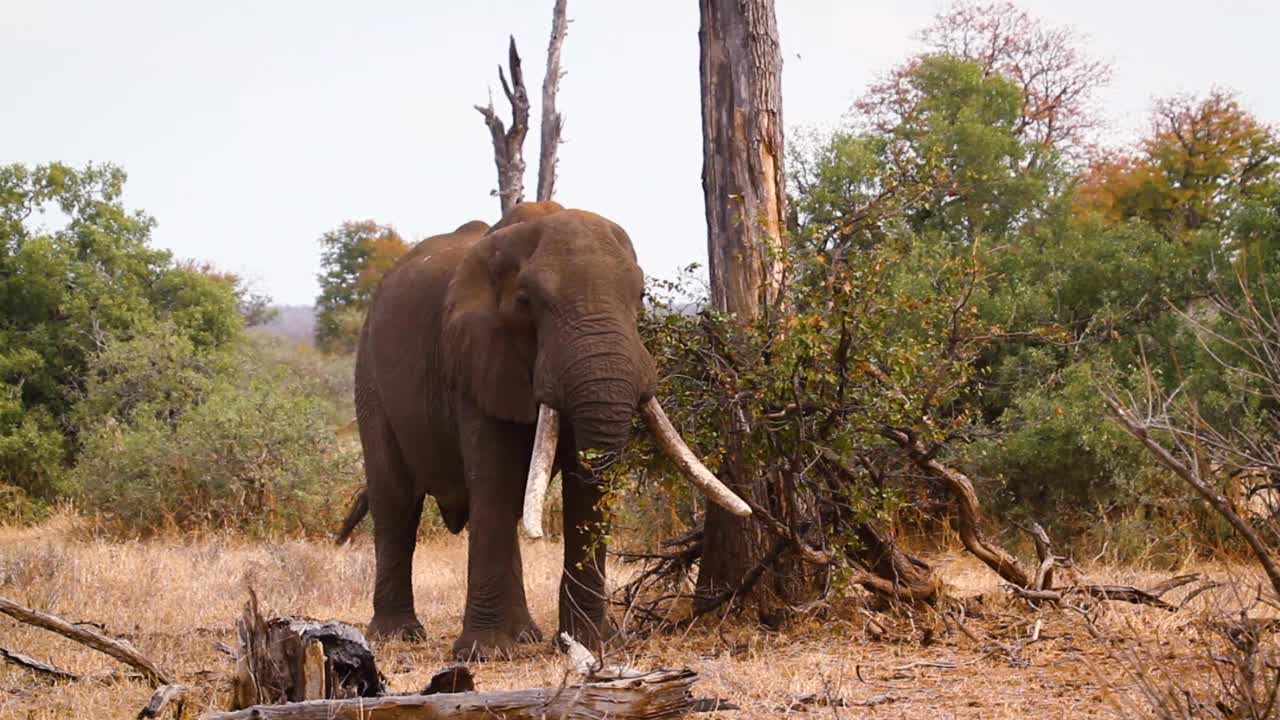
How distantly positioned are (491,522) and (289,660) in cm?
267

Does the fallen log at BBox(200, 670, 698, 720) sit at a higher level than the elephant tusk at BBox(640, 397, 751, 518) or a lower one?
lower

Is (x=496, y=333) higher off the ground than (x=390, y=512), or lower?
higher

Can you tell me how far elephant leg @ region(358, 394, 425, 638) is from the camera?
9.51 m

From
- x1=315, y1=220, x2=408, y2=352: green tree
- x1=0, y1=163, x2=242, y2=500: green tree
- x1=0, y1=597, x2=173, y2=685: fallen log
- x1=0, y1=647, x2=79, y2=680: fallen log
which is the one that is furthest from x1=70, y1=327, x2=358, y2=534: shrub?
x1=315, y1=220, x2=408, y2=352: green tree

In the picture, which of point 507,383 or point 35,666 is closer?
point 35,666

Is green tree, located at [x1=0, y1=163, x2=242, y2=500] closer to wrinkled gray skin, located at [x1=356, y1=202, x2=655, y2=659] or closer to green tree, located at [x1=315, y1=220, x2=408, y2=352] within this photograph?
wrinkled gray skin, located at [x1=356, y1=202, x2=655, y2=659]

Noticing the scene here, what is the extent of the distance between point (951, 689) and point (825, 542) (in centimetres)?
201

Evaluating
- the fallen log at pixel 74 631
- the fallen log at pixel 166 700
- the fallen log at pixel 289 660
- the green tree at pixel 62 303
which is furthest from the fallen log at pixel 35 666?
the green tree at pixel 62 303

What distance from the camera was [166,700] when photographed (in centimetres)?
550

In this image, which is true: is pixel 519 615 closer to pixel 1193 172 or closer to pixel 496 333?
pixel 496 333

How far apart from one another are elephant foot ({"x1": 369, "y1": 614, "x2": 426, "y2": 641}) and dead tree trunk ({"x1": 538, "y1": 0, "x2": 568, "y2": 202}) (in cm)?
1289

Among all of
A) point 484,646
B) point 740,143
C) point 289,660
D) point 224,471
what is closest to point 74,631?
point 289,660

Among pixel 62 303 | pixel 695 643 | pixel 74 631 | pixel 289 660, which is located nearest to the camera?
pixel 289 660

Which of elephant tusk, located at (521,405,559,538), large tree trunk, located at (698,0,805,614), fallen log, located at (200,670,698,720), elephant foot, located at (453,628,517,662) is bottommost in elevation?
elephant foot, located at (453,628,517,662)
